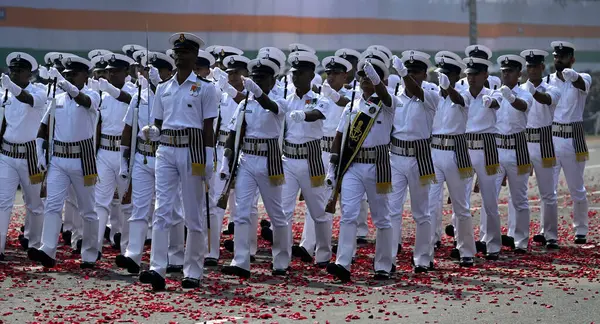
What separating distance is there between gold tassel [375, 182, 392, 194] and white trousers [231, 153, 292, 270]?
101cm

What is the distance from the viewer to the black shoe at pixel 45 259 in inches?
507

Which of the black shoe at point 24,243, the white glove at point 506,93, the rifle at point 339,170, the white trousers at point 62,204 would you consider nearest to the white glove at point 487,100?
the white glove at point 506,93

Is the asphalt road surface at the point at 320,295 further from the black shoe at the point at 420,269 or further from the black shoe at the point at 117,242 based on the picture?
the black shoe at the point at 117,242

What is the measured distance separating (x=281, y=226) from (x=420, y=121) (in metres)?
1.71

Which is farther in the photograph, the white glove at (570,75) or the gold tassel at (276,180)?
the white glove at (570,75)

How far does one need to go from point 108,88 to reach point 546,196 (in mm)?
5363

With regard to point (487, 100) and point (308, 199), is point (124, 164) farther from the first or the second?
point (487, 100)

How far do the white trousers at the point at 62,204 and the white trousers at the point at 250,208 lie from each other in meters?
1.63

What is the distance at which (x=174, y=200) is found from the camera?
Answer: 1198 cm

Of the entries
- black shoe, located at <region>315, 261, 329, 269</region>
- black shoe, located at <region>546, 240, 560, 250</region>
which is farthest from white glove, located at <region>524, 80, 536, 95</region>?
black shoe, located at <region>315, 261, 329, 269</region>

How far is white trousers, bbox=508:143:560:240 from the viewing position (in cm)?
1523

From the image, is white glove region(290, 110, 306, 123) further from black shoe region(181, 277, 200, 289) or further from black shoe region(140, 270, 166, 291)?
black shoe region(140, 270, 166, 291)

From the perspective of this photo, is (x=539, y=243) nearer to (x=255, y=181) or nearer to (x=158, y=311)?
(x=255, y=181)

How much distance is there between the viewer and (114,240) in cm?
1503
